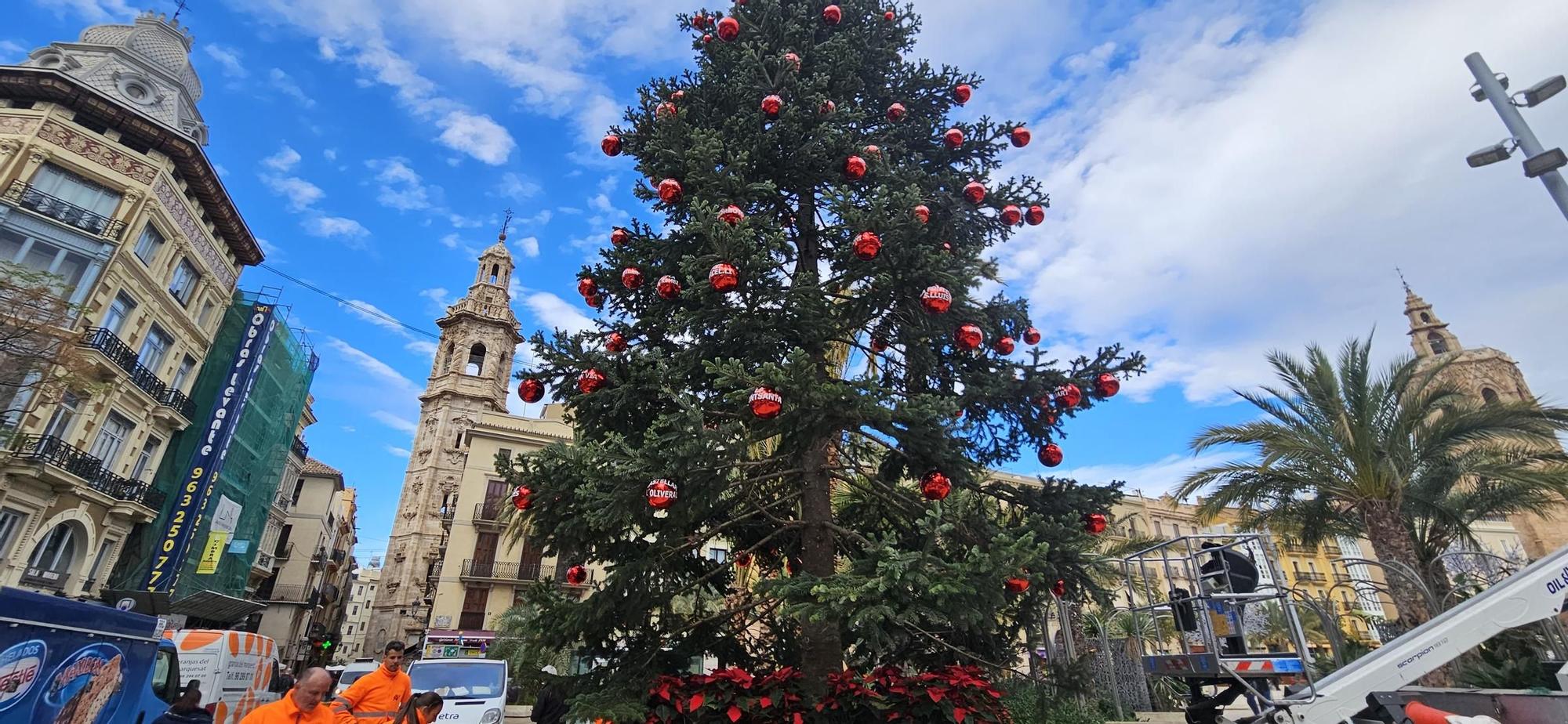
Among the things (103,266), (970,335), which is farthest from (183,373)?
(970,335)

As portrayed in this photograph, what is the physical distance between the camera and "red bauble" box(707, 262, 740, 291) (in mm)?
6383

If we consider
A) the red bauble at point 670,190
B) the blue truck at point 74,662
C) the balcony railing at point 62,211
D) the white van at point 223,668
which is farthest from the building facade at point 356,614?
the red bauble at point 670,190

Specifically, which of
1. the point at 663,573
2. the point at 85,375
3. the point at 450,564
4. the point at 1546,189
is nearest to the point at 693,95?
the point at 663,573

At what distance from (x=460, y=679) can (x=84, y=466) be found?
1563 centimetres

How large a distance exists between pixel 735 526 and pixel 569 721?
2.68 m

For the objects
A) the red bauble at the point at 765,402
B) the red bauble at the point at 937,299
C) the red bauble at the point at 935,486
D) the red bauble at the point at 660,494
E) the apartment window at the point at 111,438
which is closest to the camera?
the red bauble at the point at 765,402

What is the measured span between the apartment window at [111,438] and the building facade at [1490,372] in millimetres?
68757

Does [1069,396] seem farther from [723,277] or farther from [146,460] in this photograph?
[146,460]

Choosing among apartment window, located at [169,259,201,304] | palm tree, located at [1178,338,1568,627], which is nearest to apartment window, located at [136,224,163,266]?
apartment window, located at [169,259,201,304]

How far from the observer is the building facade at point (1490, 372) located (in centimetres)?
4853

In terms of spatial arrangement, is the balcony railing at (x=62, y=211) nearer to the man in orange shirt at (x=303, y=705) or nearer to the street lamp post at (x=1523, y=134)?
the man in orange shirt at (x=303, y=705)

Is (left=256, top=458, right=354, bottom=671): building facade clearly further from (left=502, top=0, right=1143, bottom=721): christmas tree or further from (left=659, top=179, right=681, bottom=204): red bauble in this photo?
(left=659, top=179, right=681, bottom=204): red bauble

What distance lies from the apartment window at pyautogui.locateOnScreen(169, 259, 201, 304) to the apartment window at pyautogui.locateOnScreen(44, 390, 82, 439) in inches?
195

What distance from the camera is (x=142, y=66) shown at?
24141 mm
